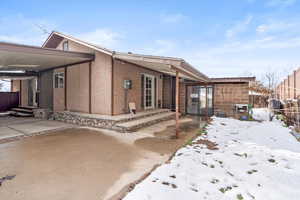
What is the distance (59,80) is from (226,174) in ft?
29.7

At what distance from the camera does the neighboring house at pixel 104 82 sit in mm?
5906

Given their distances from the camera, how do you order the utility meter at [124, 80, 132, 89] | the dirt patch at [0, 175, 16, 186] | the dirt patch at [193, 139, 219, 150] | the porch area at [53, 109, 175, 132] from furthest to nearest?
the utility meter at [124, 80, 132, 89] < the porch area at [53, 109, 175, 132] < the dirt patch at [193, 139, 219, 150] < the dirt patch at [0, 175, 16, 186]

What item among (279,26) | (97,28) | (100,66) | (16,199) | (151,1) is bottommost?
(16,199)

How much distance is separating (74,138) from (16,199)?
9.39ft

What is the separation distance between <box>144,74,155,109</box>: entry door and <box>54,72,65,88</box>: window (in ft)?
14.6

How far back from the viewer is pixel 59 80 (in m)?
8.61

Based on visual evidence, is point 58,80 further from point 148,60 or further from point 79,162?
point 79,162

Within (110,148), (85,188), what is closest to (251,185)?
(85,188)

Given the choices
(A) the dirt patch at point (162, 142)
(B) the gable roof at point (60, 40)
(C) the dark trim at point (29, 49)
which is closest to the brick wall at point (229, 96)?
(A) the dirt patch at point (162, 142)

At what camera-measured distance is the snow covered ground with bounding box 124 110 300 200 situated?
211 cm

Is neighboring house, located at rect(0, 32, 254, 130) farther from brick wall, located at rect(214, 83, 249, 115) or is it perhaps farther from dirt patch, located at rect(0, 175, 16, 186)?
dirt patch, located at rect(0, 175, 16, 186)

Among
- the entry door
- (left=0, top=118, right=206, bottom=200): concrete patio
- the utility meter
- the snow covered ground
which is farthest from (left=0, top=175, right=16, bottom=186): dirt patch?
the entry door

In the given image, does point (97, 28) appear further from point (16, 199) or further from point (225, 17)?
point (16, 199)

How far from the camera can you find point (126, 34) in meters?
17.1
